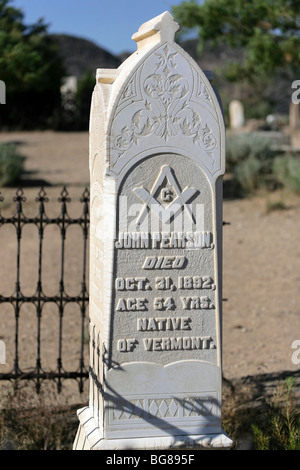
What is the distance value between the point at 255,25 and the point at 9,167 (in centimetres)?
495

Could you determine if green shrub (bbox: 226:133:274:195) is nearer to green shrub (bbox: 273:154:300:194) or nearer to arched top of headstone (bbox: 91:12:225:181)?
green shrub (bbox: 273:154:300:194)

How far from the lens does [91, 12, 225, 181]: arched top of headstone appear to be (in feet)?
10.4

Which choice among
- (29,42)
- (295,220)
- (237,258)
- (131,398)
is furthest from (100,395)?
(29,42)

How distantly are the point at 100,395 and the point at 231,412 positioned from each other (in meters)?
1.10

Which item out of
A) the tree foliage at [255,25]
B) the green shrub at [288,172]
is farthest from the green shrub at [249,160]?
the tree foliage at [255,25]

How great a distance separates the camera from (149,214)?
3.27 m

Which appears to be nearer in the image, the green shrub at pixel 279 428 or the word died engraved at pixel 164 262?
the word died engraved at pixel 164 262

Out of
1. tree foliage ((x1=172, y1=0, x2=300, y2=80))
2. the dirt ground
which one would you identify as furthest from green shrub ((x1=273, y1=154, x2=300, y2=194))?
tree foliage ((x1=172, y1=0, x2=300, y2=80))

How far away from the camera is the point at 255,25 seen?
10.6 metres

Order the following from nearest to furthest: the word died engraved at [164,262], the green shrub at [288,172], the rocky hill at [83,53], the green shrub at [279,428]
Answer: the word died engraved at [164,262] < the green shrub at [279,428] < the green shrub at [288,172] < the rocky hill at [83,53]

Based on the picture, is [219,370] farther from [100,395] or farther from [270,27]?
[270,27]

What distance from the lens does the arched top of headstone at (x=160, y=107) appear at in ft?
10.4

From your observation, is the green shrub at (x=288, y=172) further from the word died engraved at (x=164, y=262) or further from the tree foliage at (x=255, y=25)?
the word died engraved at (x=164, y=262)

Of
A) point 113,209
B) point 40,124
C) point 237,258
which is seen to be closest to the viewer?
point 113,209
